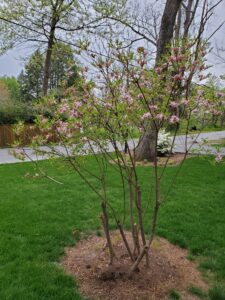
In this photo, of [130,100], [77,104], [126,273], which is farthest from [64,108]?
[126,273]

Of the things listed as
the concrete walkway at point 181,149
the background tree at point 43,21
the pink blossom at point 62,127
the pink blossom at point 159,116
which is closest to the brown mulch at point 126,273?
the concrete walkway at point 181,149

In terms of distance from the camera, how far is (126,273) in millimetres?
2529

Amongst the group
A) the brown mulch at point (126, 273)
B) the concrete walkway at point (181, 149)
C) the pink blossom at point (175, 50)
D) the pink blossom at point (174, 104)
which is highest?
the pink blossom at point (175, 50)

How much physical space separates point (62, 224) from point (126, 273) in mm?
1336

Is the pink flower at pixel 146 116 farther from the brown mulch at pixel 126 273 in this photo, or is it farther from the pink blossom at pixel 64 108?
the brown mulch at pixel 126 273

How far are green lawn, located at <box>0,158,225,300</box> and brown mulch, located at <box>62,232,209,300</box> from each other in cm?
12

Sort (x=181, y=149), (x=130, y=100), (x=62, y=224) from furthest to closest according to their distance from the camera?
(x=181, y=149) → (x=62, y=224) → (x=130, y=100)

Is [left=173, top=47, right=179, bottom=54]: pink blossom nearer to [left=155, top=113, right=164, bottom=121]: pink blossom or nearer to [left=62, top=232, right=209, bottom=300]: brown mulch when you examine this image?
[left=155, top=113, right=164, bottom=121]: pink blossom

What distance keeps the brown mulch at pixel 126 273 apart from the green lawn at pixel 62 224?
0.12 metres

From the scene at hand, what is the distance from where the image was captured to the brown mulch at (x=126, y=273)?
2.36 meters

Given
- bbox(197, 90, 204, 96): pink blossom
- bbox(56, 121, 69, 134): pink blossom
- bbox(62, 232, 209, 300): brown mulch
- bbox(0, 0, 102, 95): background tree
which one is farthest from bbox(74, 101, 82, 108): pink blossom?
bbox(0, 0, 102, 95): background tree

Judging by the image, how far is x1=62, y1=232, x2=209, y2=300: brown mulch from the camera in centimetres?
236

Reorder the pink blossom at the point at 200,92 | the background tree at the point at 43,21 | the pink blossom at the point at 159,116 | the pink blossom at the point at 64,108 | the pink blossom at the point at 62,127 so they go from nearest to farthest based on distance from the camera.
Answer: the pink blossom at the point at 159,116 → the pink blossom at the point at 200,92 → the pink blossom at the point at 64,108 → the pink blossom at the point at 62,127 → the background tree at the point at 43,21

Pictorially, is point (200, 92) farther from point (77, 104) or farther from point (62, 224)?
point (62, 224)
